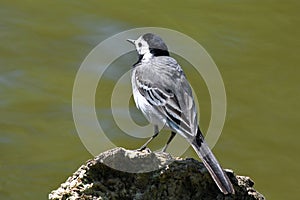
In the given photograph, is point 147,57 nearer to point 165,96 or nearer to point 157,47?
point 157,47

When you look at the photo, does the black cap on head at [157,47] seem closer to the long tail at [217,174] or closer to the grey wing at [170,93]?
the grey wing at [170,93]

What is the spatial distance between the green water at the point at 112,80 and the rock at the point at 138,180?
11.9ft

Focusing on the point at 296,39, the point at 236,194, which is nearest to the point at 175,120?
the point at 236,194

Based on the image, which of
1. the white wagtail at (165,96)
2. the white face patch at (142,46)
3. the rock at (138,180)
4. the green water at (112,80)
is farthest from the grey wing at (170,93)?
the green water at (112,80)

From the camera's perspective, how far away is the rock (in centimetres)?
717

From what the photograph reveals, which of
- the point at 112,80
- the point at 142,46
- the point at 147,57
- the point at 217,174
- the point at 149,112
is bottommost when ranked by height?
the point at 217,174

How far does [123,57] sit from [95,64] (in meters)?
0.47

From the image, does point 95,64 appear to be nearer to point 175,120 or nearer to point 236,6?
point 236,6

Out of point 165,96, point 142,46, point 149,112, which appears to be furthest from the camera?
point 142,46

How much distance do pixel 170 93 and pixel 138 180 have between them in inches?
47.2

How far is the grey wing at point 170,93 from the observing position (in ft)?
25.8

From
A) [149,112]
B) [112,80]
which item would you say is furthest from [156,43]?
[112,80]

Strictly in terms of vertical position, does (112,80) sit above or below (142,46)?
above

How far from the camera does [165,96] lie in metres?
8.12
